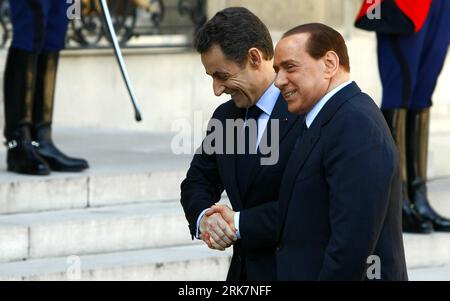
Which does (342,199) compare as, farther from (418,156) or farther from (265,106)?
(418,156)

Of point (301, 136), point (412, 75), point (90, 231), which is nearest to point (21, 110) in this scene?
point (90, 231)

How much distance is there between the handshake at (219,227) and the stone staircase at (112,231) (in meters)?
1.98

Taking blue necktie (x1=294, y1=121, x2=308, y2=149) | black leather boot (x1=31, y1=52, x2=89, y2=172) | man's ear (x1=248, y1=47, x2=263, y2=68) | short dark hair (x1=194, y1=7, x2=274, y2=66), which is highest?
short dark hair (x1=194, y1=7, x2=274, y2=66)

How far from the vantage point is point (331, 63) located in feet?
11.0

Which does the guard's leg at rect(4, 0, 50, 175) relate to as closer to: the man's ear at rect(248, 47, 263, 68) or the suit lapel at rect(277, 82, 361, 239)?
the man's ear at rect(248, 47, 263, 68)

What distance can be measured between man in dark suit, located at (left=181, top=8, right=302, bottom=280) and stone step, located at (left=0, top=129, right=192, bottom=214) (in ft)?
8.35

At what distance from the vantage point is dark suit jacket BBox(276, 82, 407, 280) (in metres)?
3.18

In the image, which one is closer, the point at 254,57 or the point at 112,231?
the point at 254,57

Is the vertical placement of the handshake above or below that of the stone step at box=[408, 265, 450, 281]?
above

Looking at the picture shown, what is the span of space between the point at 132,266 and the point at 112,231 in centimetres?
39

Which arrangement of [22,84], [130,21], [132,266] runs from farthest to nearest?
[130,21] → [22,84] → [132,266]

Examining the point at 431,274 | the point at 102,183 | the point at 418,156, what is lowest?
the point at 431,274

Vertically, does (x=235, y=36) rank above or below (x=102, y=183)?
above

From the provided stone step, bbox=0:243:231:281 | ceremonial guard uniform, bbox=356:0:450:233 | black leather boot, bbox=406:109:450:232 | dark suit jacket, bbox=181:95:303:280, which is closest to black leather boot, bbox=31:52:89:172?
stone step, bbox=0:243:231:281
